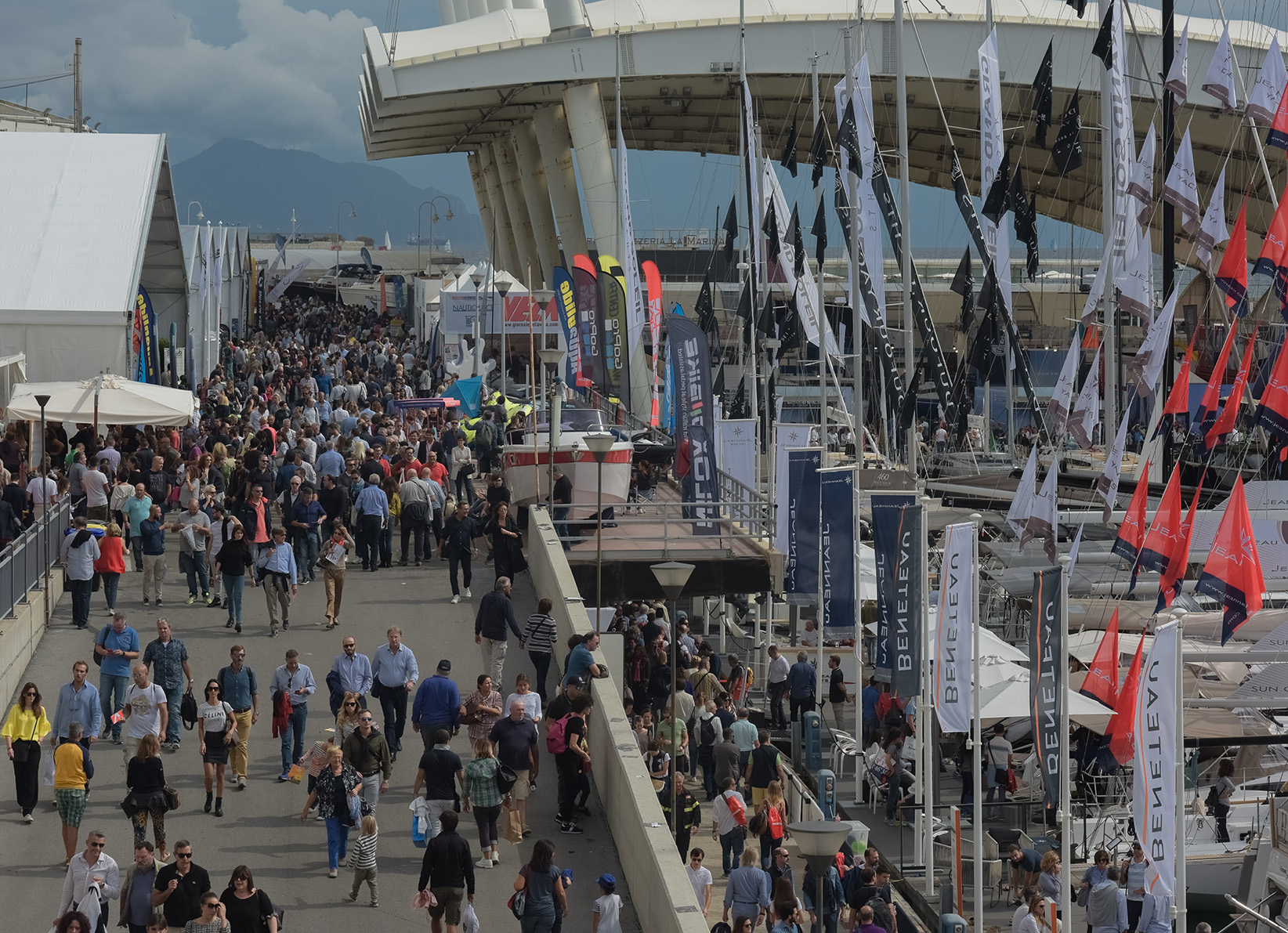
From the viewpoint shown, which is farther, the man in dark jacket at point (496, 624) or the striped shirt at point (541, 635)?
the striped shirt at point (541, 635)

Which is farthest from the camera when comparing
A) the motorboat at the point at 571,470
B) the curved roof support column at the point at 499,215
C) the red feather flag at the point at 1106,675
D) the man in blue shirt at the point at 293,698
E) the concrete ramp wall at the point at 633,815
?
the curved roof support column at the point at 499,215

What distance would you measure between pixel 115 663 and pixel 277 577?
11.0ft

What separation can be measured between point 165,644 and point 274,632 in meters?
3.86

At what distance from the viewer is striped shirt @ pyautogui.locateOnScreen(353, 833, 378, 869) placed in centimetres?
1306

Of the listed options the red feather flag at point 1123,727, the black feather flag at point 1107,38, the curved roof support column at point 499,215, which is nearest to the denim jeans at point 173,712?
the red feather flag at point 1123,727

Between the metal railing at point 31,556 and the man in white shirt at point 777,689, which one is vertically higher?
the metal railing at point 31,556

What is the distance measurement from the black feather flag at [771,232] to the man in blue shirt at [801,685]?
1250 centimetres

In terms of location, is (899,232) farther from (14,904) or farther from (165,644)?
(14,904)

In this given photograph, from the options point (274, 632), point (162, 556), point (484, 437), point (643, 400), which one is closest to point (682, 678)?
point (274, 632)

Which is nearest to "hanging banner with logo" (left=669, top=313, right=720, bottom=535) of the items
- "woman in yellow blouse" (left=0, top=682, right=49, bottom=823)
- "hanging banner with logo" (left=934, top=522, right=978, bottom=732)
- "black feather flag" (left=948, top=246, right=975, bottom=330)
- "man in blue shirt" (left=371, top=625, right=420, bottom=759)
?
"black feather flag" (left=948, top=246, right=975, bottom=330)

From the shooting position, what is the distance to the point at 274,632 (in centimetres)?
1978

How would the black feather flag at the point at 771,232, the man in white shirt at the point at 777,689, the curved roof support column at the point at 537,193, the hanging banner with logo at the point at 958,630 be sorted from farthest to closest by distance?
the curved roof support column at the point at 537,193, the black feather flag at the point at 771,232, the man in white shirt at the point at 777,689, the hanging banner with logo at the point at 958,630

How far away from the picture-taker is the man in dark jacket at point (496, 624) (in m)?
17.9

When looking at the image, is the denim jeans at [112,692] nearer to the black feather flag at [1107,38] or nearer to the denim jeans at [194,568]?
the denim jeans at [194,568]
